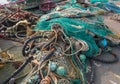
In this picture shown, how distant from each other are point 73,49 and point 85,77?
936 mm

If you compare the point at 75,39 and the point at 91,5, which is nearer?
the point at 75,39

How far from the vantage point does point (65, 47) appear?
22.0ft

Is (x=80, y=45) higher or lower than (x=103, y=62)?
higher

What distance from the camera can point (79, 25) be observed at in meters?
7.59

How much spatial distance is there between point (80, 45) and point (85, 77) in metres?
1.08

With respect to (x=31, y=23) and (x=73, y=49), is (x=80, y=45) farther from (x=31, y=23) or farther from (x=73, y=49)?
(x=31, y=23)

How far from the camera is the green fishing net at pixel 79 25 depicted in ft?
23.7

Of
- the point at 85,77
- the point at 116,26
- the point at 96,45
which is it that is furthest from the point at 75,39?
the point at 116,26

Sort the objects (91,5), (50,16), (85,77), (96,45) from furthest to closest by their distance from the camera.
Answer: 1. (91,5)
2. (50,16)
3. (96,45)
4. (85,77)

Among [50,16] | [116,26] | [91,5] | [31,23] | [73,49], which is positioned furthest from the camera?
[91,5]

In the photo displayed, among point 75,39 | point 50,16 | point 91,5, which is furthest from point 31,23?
point 91,5

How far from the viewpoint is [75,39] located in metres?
7.02

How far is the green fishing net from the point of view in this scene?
721 centimetres

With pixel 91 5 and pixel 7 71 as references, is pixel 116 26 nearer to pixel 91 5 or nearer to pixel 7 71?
pixel 91 5
